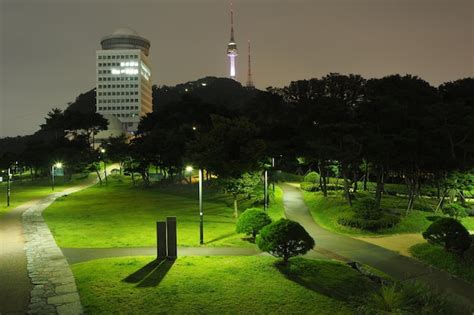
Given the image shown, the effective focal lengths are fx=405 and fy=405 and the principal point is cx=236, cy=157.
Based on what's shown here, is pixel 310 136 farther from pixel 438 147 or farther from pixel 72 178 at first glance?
pixel 72 178

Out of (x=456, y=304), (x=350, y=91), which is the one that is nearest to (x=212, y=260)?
(x=456, y=304)

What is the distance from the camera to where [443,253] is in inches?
726

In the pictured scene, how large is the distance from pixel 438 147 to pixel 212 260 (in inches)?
845

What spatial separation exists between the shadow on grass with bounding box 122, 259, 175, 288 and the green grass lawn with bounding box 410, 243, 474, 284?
1158cm

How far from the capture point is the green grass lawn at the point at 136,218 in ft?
72.5

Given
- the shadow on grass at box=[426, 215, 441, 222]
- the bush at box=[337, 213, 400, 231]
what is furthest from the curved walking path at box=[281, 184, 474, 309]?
the shadow on grass at box=[426, 215, 441, 222]

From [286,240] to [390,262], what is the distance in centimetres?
594

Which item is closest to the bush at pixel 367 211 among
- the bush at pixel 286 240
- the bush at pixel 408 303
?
the bush at pixel 286 240

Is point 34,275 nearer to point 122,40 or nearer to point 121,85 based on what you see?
point 121,85

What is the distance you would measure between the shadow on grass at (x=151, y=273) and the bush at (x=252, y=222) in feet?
18.2

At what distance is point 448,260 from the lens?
17781 mm

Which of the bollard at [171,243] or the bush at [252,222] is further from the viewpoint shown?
the bush at [252,222]

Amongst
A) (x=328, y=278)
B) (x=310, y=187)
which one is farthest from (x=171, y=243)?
(x=310, y=187)

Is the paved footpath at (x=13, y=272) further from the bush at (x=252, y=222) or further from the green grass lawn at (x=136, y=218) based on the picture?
the bush at (x=252, y=222)
